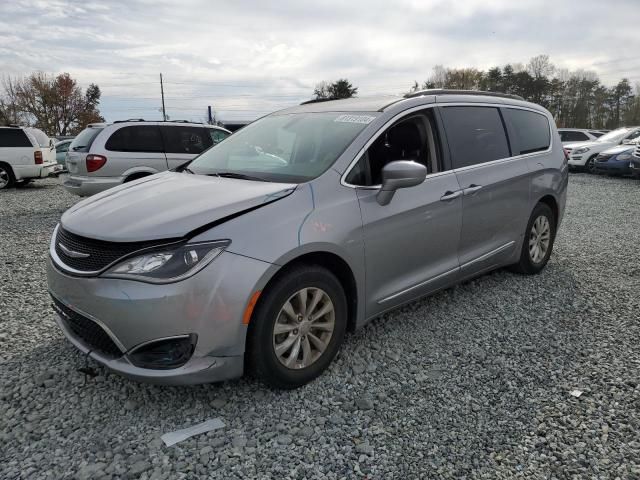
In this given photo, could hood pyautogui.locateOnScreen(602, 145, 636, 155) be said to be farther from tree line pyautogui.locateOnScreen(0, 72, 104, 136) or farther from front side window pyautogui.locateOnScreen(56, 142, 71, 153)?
tree line pyautogui.locateOnScreen(0, 72, 104, 136)

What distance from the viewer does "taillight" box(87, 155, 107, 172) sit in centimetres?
862

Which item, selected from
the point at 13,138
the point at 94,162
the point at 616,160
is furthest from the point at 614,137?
the point at 13,138

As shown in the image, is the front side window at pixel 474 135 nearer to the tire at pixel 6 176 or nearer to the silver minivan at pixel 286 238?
the silver minivan at pixel 286 238

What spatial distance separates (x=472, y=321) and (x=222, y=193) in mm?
2289

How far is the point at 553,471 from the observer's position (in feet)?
7.52

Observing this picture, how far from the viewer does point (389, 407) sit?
9.14 ft

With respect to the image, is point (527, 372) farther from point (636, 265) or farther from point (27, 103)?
point (27, 103)

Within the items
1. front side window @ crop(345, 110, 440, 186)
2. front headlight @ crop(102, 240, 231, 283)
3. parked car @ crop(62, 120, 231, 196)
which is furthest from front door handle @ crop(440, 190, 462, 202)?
parked car @ crop(62, 120, 231, 196)

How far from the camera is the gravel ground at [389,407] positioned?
2334mm

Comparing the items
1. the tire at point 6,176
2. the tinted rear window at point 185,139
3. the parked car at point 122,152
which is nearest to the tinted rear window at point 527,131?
the parked car at point 122,152

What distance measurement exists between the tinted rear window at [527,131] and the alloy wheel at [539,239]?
2.36ft

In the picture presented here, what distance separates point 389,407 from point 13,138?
13.9 m

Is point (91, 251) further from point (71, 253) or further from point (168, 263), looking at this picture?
point (168, 263)

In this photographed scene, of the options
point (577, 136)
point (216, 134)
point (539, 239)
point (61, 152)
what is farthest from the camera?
point (577, 136)
